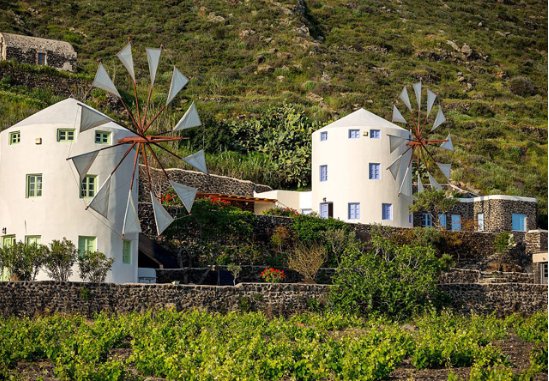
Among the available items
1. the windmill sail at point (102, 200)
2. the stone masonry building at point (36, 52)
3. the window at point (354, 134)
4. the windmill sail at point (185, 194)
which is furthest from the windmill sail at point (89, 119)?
the stone masonry building at point (36, 52)

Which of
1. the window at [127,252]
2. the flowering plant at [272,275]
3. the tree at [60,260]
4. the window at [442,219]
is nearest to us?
the tree at [60,260]

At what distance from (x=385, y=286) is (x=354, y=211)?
42.3 feet

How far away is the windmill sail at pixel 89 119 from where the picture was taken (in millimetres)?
38625

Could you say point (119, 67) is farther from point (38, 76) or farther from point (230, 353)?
point (230, 353)

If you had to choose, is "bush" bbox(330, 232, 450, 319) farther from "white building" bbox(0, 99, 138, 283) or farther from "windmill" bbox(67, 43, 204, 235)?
"white building" bbox(0, 99, 138, 283)

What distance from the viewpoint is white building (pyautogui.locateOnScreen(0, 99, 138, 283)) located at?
38.8 metres

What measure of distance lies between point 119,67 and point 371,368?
56845 millimetres

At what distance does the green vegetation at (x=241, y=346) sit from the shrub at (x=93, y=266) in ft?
8.13

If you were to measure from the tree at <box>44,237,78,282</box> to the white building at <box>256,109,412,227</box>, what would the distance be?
1706 centimetres

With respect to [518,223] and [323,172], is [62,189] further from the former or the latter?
[518,223]

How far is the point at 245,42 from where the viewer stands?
→ 90562 millimetres

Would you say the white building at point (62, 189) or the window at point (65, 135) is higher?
the window at point (65, 135)

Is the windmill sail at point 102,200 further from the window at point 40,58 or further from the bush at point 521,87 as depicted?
the bush at point 521,87

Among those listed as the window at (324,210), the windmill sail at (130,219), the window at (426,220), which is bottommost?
the windmill sail at (130,219)
